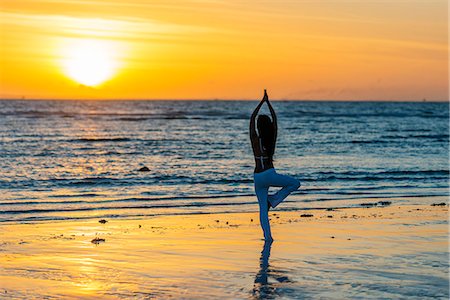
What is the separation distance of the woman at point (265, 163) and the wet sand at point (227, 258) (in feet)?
2.11

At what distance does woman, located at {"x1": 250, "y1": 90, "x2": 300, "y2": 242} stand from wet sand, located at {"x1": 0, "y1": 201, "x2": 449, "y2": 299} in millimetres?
643

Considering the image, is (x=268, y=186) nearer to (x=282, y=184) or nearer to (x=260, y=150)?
(x=282, y=184)

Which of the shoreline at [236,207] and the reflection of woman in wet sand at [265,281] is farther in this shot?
the shoreline at [236,207]

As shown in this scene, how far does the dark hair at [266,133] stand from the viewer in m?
10.4

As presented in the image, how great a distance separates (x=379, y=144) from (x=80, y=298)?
3421 centimetres

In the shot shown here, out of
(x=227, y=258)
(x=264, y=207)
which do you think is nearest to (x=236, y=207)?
(x=264, y=207)

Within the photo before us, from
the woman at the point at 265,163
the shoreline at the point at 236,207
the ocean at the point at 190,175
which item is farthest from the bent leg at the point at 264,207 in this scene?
the ocean at the point at 190,175

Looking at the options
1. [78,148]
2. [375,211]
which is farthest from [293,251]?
[78,148]

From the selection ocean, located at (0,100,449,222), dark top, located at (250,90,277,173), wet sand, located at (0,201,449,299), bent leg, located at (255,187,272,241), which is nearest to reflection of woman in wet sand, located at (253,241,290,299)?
wet sand, located at (0,201,449,299)

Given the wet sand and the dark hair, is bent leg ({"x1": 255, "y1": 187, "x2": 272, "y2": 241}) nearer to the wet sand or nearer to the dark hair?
the wet sand

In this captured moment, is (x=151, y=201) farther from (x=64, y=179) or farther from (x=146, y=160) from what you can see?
(x=146, y=160)

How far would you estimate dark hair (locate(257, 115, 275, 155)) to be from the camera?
34.2 feet

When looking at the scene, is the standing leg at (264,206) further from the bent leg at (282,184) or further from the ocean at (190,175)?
the ocean at (190,175)

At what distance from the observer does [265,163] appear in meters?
10.6
